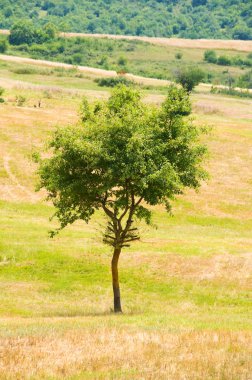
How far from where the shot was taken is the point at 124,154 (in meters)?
32.9

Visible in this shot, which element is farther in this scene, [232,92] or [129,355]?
[232,92]

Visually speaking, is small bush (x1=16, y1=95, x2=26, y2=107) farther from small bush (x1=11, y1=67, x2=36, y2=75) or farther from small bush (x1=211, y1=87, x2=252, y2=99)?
small bush (x1=211, y1=87, x2=252, y2=99)

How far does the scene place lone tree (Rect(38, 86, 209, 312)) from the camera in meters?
32.8

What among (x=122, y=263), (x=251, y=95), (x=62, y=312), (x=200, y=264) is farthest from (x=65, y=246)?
(x=251, y=95)

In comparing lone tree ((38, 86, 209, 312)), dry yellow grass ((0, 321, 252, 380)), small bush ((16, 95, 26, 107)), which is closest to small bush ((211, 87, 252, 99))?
small bush ((16, 95, 26, 107))

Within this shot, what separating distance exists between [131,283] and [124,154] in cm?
1329

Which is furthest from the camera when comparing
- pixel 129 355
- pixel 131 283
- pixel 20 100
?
pixel 20 100

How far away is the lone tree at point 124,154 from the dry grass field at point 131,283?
3.05m

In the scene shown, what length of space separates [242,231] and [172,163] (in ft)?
100

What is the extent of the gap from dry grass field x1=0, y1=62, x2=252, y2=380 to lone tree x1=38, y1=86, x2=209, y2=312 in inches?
120

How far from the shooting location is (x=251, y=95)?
170 meters

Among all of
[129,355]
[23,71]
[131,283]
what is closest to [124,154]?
[131,283]

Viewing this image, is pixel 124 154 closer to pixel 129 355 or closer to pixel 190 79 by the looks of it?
pixel 129 355

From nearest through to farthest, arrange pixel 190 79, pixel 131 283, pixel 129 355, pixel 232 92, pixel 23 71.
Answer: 1. pixel 129 355
2. pixel 131 283
3. pixel 23 71
4. pixel 190 79
5. pixel 232 92
